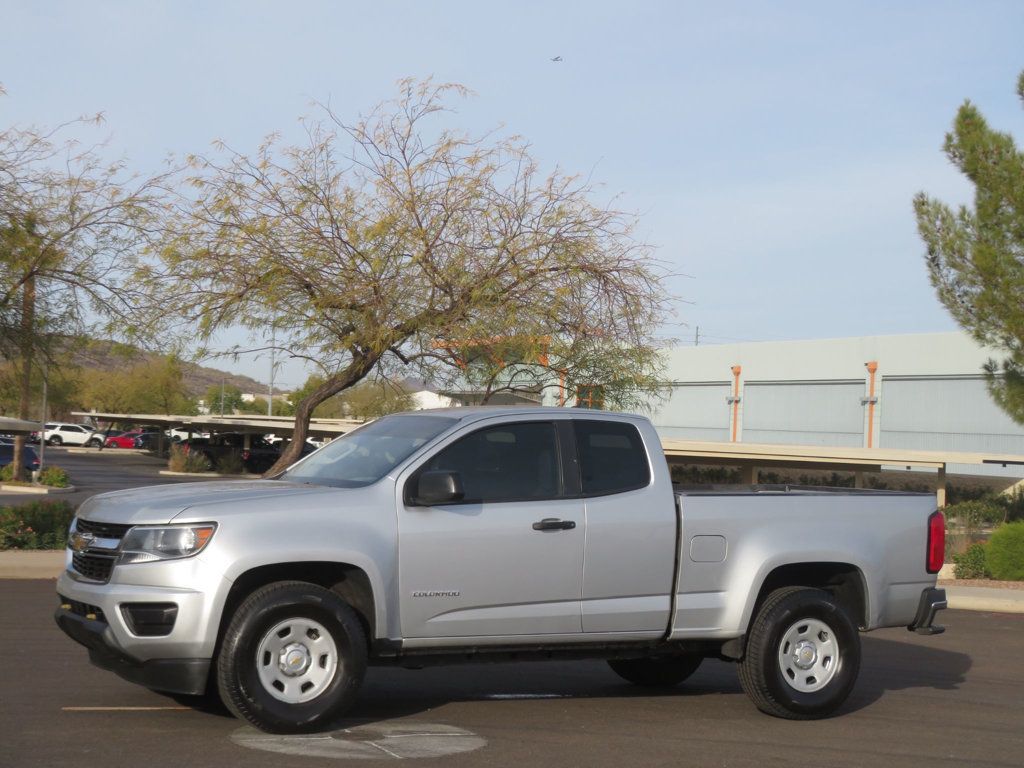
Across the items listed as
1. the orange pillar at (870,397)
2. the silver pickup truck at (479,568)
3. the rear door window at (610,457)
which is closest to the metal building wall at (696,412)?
the orange pillar at (870,397)

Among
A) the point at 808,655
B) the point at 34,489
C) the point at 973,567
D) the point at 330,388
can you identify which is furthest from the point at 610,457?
the point at 34,489

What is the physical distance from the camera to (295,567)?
300 inches

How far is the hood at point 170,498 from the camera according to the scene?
7.37 meters

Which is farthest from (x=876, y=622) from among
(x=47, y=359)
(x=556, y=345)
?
(x=47, y=359)

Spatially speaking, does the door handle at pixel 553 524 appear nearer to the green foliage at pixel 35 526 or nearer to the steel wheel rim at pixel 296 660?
the steel wheel rim at pixel 296 660

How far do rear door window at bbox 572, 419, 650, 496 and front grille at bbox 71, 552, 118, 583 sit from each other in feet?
10.0

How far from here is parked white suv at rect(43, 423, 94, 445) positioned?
3342 inches

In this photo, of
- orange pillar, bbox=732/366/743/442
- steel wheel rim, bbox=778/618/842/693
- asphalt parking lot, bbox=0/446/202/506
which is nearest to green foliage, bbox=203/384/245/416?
asphalt parking lot, bbox=0/446/202/506

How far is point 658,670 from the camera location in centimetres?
992

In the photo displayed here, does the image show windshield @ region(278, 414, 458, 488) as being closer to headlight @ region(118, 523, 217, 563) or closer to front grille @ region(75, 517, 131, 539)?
headlight @ region(118, 523, 217, 563)

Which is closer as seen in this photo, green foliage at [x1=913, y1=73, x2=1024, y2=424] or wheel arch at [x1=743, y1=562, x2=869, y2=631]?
wheel arch at [x1=743, y1=562, x2=869, y2=631]

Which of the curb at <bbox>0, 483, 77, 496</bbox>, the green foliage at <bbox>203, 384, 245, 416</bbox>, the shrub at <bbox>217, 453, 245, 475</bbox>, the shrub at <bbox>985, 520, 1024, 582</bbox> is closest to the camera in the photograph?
the shrub at <bbox>985, 520, 1024, 582</bbox>

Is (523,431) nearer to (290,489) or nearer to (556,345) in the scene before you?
(290,489)

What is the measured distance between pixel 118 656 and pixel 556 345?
48.2 ft
